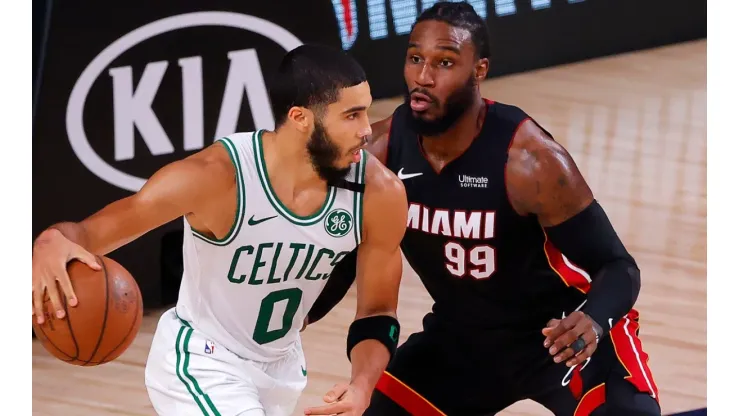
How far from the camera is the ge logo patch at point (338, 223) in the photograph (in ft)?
13.3

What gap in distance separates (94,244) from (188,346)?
60cm

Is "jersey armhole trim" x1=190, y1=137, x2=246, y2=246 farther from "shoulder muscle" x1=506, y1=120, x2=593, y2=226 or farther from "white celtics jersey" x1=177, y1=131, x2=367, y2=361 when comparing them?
"shoulder muscle" x1=506, y1=120, x2=593, y2=226

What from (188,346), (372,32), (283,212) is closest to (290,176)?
(283,212)

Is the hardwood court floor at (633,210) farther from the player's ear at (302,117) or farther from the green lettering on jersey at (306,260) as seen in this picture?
the player's ear at (302,117)

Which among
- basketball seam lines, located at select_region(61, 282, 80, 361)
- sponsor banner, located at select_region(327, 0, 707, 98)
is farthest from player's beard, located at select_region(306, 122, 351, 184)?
sponsor banner, located at select_region(327, 0, 707, 98)

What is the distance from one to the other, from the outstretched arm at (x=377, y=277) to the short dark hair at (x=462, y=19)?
59 cm

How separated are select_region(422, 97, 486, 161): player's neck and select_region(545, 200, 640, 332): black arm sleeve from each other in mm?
403

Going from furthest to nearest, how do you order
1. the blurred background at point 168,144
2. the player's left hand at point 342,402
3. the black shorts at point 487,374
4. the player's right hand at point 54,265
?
1. the blurred background at point 168,144
2. the black shorts at point 487,374
3. the player's left hand at point 342,402
4. the player's right hand at point 54,265

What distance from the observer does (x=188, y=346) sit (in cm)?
415

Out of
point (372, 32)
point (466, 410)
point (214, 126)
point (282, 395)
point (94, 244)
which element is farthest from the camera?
point (372, 32)

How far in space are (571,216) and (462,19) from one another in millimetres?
745

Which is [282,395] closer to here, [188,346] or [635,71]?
[188,346]

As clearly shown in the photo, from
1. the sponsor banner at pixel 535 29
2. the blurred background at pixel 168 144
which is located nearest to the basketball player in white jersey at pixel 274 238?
the blurred background at pixel 168 144

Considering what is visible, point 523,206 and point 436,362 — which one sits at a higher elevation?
point 523,206
